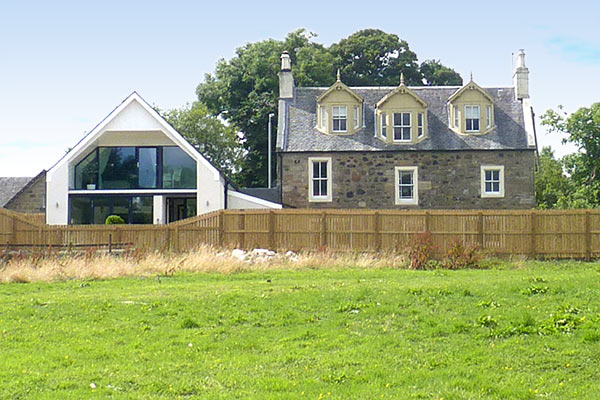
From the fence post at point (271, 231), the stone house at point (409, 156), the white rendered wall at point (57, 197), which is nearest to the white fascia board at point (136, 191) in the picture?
the white rendered wall at point (57, 197)

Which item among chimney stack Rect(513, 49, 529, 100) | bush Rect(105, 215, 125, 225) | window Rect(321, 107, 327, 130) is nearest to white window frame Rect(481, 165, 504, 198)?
chimney stack Rect(513, 49, 529, 100)

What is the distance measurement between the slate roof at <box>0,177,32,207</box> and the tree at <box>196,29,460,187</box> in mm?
14842

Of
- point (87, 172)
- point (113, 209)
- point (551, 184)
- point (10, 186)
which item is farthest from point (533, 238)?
point (10, 186)

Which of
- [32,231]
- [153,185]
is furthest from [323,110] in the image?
[32,231]

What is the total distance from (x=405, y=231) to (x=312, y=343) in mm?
17820

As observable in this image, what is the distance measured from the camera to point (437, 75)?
6125cm

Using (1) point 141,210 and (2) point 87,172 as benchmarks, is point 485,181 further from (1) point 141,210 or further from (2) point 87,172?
(2) point 87,172

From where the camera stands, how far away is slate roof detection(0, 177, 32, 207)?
46.9 m

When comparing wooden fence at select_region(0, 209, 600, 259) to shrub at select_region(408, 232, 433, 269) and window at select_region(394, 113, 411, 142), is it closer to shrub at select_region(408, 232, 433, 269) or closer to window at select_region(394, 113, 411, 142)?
shrub at select_region(408, 232, 433, 269)

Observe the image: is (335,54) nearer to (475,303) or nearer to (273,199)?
(273,199)

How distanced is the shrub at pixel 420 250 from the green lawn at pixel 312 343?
30.4 ft

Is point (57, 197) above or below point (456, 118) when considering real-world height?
below

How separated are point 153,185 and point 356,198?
383 inches

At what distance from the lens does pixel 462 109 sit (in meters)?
36.1
